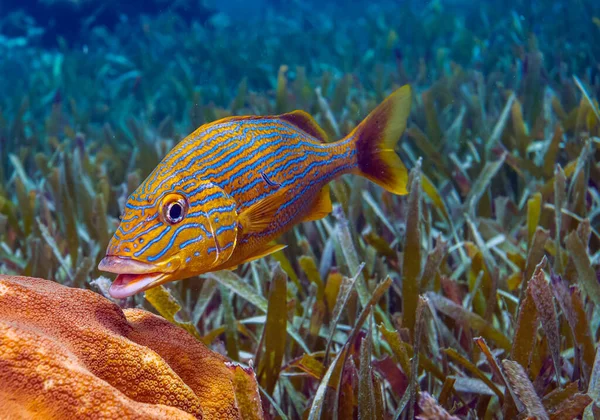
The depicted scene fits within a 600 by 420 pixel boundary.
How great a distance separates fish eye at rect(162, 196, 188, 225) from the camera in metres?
1.77

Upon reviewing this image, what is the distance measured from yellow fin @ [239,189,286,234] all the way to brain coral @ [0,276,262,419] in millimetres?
454

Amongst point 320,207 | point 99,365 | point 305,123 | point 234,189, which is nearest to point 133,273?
point 99,365

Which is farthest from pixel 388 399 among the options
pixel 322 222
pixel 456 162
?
pixel 456 162

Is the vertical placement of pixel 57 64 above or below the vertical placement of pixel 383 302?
above

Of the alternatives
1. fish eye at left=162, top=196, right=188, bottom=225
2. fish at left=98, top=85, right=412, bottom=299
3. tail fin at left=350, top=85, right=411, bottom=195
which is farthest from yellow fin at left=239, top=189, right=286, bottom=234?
tail fin at left=350, top=85, right=411, bottom=195

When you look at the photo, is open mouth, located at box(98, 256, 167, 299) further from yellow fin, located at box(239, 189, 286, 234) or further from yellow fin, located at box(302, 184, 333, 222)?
yellow fin, located at box(302, 184, 333, 222)

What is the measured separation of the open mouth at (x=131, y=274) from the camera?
1.61 meters

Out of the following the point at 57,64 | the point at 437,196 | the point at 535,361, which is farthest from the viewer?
the point at 57,64

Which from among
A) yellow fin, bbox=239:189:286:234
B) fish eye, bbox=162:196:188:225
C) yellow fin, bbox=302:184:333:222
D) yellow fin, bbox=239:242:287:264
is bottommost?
yellow fin, bbox=239:242:287:264

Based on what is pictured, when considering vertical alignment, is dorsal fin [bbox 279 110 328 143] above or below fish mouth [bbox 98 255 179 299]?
above

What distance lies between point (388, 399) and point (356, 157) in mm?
1103

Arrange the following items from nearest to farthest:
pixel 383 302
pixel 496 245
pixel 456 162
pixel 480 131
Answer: pixel 383 302 < pixel 496 245 < pixel 456 162 < pixel 480 131

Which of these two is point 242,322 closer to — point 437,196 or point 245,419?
point 245,419

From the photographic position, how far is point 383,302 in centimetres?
304
